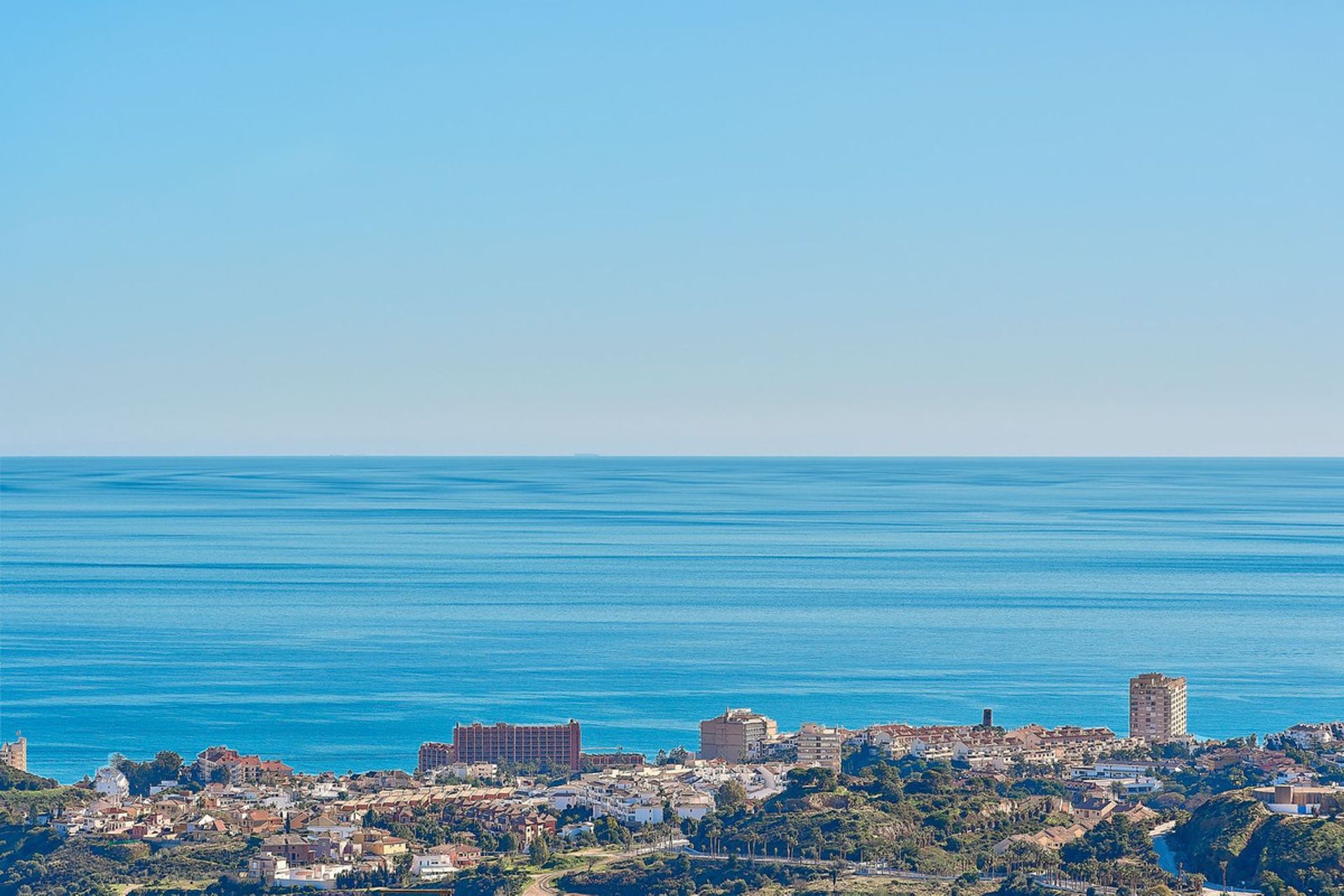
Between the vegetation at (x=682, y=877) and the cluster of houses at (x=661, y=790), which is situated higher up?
the cluster of houses at (x=661, y=790)

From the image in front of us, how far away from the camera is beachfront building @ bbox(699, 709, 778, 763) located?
147 ft

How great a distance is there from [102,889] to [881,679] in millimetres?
29944

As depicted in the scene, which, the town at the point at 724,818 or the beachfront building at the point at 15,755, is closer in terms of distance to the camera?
the town at the point at 724,818

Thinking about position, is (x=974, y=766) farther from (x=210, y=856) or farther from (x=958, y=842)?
(x=210, y=856)

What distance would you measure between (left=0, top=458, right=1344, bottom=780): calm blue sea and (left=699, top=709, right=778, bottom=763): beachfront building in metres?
2.72

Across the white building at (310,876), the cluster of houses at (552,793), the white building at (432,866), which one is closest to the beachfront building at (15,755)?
the cluster of houses at (552,793)

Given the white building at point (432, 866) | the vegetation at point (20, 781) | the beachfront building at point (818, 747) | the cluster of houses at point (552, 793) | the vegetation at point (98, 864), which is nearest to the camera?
the vegetation at point (98, 864)

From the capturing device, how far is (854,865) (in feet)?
109

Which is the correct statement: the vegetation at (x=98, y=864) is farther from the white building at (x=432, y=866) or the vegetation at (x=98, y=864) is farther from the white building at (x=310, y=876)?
the white building at (x=432, y=866)

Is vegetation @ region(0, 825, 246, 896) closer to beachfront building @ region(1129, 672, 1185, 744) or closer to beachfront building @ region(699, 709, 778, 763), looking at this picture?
beachfront building @ region(699, 709, 778, 763)

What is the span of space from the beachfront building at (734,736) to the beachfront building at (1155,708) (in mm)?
9029

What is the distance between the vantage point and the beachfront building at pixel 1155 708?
47406 millimetres

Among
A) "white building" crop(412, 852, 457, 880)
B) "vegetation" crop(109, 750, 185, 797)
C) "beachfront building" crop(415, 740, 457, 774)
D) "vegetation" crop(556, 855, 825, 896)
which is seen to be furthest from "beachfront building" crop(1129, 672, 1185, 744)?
"vegetation" crop(109, 750, 185, 797)

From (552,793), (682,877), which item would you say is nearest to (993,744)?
(552,793)
